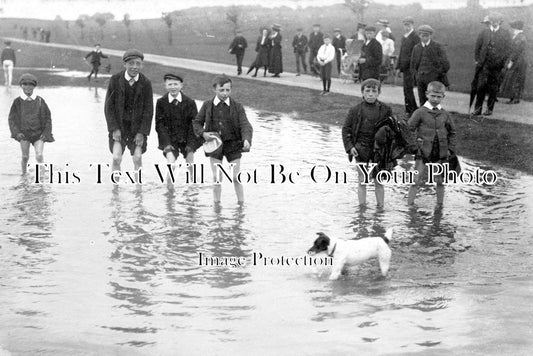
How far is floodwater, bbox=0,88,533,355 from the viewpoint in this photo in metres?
5.36

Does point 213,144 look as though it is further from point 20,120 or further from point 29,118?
point 20,120

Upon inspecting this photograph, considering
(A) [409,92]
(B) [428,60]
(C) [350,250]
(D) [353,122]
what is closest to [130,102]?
(D) [353,122]

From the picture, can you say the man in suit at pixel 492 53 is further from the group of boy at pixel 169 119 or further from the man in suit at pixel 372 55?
the group of boy at pixel 169 119

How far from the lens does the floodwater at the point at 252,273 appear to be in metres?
5.36

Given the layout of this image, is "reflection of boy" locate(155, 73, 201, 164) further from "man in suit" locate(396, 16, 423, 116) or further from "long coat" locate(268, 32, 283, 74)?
"long coat" locate(268, 32, 283, 74)

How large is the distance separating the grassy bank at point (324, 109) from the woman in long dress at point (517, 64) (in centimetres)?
234

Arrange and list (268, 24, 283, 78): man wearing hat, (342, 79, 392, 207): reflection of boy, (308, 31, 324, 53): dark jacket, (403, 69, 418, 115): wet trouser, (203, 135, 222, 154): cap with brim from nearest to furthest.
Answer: (342, 79, 392, 207): reflection of boy → (203, 135, 222, 154): cap with brim → (403, 69, 418, 115): wet trouser → (268, 24, 283, 78): man wearing hat → (308, 31, 324, 53): dark jacket

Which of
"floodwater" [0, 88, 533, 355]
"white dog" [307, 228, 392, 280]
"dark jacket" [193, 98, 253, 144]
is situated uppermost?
"dark jacket" [193, 98, 253, 144]

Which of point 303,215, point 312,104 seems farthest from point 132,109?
point 312,104

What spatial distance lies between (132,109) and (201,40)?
45513 millimetres

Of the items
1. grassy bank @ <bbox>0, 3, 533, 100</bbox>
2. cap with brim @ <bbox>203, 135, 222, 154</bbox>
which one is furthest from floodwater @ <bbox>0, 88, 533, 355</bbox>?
grassy bank @ <bbox>0, 3, 533, 100</bbox>

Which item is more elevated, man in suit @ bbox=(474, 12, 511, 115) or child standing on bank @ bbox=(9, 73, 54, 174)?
man in suit @ bbox=(474, 12, 511, 115)

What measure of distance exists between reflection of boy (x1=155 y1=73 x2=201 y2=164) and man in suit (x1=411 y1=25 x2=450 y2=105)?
5698 mm

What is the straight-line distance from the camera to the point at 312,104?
64.3ft
